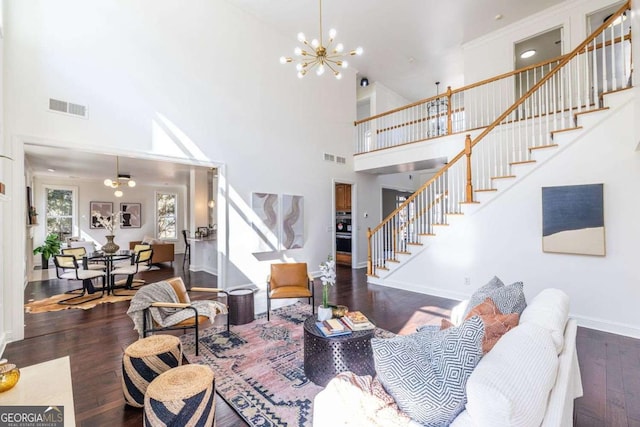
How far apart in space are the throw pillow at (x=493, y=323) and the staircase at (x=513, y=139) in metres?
3.18

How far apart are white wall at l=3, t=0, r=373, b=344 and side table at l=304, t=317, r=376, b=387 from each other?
3.42 m

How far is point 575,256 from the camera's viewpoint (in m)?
3.91

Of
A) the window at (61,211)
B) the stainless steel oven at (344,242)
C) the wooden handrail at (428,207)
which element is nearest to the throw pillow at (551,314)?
the wooden handrail at (428,207)

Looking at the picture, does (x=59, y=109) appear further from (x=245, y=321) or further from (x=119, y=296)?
(x=245, y=321)

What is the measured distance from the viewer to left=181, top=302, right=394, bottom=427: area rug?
7.19ft

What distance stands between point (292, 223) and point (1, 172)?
14.6ft

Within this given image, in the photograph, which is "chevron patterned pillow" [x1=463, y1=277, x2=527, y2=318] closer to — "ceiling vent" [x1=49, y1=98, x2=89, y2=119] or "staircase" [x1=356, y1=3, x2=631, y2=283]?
"staircase" [x1=356, y1=3, x2=631, y2=283]

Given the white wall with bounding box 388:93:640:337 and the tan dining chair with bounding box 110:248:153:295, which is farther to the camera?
the tan dining chair with bounding box 110:248:153:295

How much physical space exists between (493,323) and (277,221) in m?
4.86

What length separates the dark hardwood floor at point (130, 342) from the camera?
7.14 feet

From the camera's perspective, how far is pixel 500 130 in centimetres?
541

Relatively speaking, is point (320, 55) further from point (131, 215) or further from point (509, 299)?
point (131, 215)

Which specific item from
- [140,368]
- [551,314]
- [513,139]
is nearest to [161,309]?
[140,368]

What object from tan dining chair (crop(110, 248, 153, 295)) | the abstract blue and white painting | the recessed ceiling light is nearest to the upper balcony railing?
the recessed ceiling light
